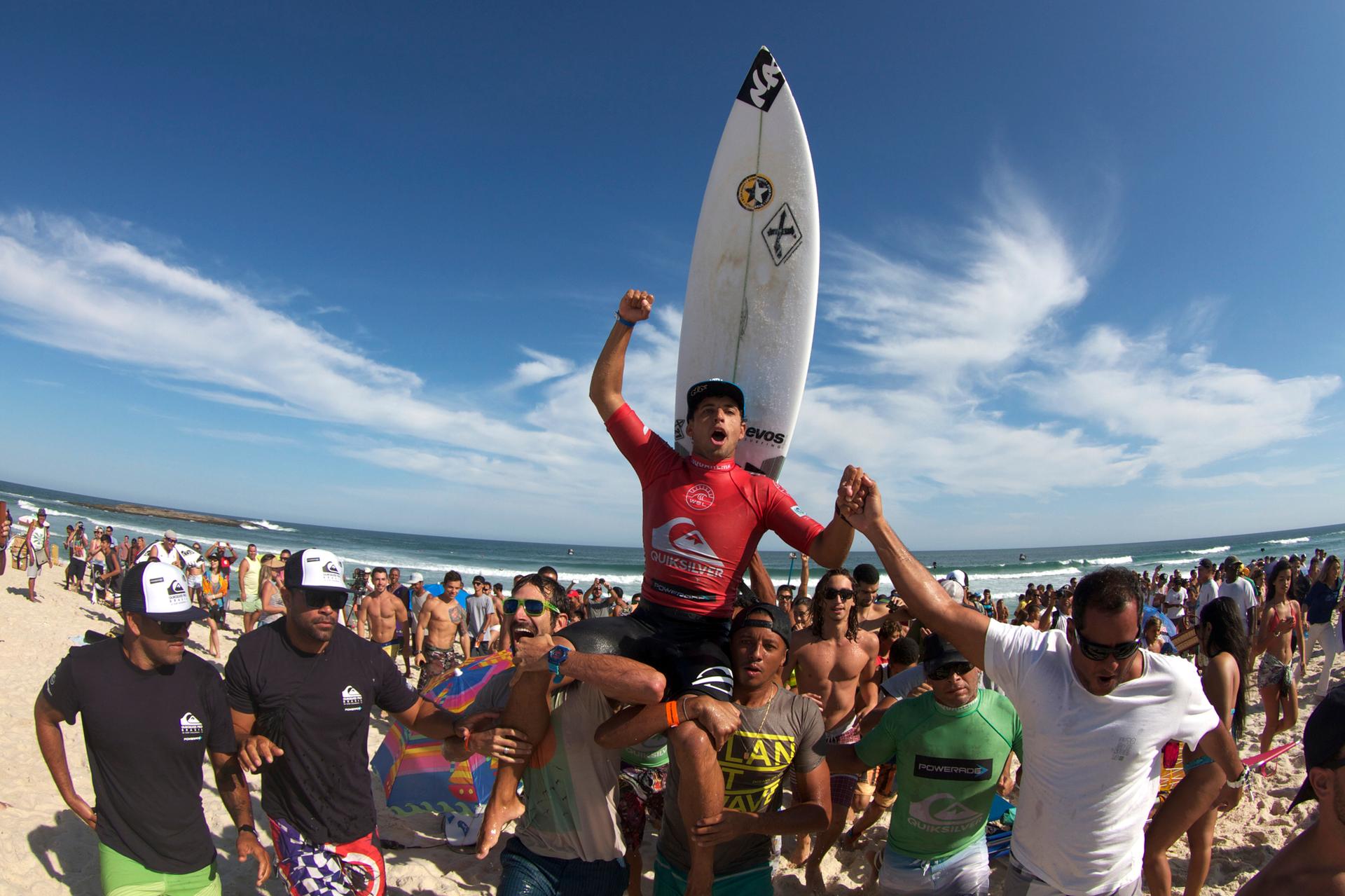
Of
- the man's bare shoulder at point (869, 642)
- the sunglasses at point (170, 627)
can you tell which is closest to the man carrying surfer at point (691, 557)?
the sunglasses at point (170, 627)

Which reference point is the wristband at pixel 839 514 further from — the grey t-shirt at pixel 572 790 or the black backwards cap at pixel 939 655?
the grey t-shirt at pixel 572 790

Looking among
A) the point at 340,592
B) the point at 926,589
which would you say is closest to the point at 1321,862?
the point at 926,589

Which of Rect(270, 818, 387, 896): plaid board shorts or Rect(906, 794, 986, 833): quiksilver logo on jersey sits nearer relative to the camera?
Rect(270, 818, 387, 896): plaid board shorts

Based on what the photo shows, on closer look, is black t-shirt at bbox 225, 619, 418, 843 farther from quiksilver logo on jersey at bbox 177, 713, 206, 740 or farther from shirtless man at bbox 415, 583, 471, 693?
Answer: shirtless man at bbox 415, 583, 471, 693

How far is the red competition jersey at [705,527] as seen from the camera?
298 cm

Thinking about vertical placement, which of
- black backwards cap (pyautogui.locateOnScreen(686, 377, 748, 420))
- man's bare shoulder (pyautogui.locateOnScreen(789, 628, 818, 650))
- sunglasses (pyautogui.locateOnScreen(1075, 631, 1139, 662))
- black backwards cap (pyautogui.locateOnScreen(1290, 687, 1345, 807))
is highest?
black backwards cap (pyautogui.locateOnScreen(686, 377, 748, 420))

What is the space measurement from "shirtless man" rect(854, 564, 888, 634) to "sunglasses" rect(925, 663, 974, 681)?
3.63m

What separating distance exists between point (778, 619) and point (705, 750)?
831mm

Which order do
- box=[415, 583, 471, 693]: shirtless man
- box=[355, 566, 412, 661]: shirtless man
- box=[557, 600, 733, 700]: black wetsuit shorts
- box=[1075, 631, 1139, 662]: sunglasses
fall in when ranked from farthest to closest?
box=[355, 566, 412, 661]: shirtless man < box=[415, 583, 471, 693]: shirtless man < box=[557, 600, 733, 700]: black wetsuit shorts < box=[1075, 631, 1139, 662]: sunglasses

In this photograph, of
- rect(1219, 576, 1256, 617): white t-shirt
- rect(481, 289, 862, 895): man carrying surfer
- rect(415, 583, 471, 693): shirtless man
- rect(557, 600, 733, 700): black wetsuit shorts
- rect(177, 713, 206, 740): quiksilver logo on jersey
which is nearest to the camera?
rect(481, 289, 862, 895): man carrying surfer

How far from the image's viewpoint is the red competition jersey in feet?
9.78

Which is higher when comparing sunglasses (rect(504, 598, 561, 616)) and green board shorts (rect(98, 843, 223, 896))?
sunglasses (rect(504, 598, 561, 616))

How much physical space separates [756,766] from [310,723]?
74.2 inches

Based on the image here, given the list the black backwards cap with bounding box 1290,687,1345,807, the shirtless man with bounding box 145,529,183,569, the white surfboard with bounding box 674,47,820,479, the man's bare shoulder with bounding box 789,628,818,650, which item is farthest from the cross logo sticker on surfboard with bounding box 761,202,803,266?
the shirtless man with bounding box 145,529,183,569
